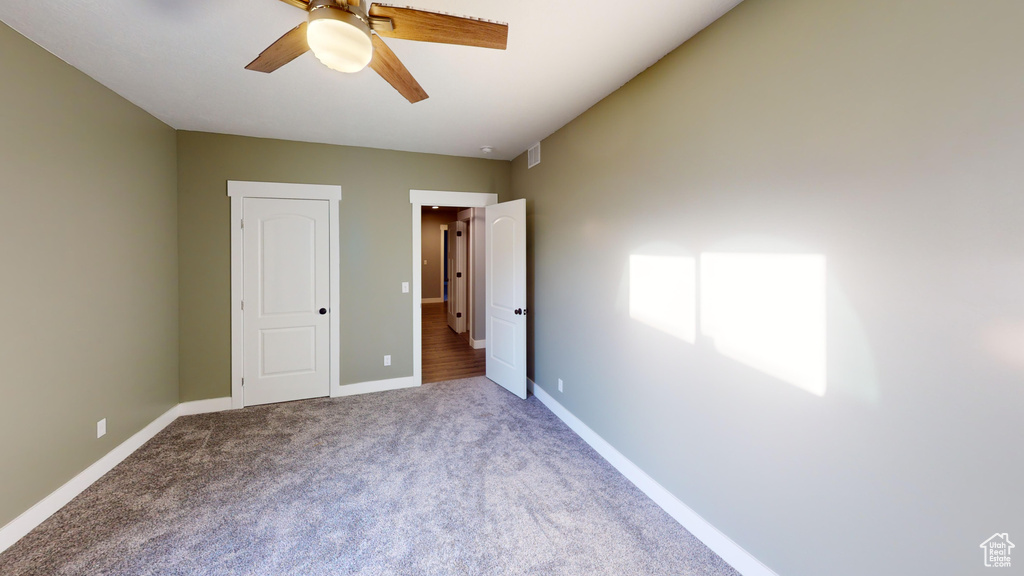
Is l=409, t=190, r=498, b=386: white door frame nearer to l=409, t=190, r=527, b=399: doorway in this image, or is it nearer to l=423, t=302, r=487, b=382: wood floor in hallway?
l=409, t=190, r=527, b=399: doorway

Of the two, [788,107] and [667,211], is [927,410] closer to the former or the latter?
[788,107]

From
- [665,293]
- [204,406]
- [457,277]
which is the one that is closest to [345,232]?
[204,406]

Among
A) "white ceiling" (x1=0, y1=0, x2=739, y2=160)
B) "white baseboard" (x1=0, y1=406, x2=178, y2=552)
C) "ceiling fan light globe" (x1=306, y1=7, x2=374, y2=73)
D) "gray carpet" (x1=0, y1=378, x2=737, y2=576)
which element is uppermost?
"white ceiling" (x1=0, y1=0, x2=739, y2=160)

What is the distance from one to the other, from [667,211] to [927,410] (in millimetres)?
1353

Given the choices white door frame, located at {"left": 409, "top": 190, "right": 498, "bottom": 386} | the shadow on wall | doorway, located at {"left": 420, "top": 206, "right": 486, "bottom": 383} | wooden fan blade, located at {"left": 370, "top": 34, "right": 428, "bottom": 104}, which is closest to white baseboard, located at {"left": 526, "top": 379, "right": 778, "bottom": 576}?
the shadow on wall

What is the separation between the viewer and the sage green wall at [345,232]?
11.3ft

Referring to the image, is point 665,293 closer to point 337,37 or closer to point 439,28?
point 439,28

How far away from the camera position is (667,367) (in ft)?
7.18

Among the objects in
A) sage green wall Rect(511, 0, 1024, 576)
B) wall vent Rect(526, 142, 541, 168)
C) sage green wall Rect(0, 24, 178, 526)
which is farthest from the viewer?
wall vent Rect(526, 142, 541, 168)

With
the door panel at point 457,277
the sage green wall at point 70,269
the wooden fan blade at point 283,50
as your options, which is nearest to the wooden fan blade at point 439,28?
the wooden fan blade at point 283,50

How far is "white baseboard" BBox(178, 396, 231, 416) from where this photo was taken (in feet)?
11.3

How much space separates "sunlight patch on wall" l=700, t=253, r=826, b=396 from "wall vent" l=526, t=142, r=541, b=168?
90.3 inches

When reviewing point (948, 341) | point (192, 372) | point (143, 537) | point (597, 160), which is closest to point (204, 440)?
point (192, 372)

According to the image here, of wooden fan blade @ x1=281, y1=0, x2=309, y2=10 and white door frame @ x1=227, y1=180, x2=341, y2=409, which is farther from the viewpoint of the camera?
white door frame @ x1=227, y1=180, x2=341, y2=409
